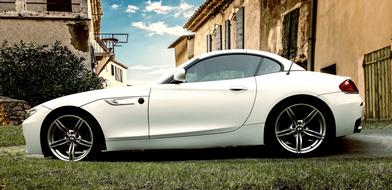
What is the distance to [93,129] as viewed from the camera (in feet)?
20.9

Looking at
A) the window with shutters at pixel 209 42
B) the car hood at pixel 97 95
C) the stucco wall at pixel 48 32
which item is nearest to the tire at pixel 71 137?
the car hood at pixel 97 95

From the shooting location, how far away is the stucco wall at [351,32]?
1320cm

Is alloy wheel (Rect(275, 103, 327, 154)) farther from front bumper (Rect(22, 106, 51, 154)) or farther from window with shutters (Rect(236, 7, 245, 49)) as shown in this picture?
window with shutters (Rect(236, 7, 245, 49))

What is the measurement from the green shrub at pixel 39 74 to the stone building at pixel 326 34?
24.0 feet

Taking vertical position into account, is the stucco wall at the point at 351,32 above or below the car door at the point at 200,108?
above

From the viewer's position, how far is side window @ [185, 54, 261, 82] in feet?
21.6

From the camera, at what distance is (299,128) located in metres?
6.16

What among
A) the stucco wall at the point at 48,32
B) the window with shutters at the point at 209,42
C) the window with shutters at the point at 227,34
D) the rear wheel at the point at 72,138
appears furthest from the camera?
the window with shutters at the point at 209,42

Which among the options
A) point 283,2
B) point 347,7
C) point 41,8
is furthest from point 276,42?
point 41,8

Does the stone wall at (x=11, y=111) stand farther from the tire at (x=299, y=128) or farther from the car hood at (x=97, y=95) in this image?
the tire at (x=299, y=128)

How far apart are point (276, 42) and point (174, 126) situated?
49.2 ft

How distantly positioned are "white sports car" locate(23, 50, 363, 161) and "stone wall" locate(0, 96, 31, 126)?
1182 centimetres

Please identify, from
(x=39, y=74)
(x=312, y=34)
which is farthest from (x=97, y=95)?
(x=39, y=74)

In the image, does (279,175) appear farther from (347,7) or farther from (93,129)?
(347,7)
